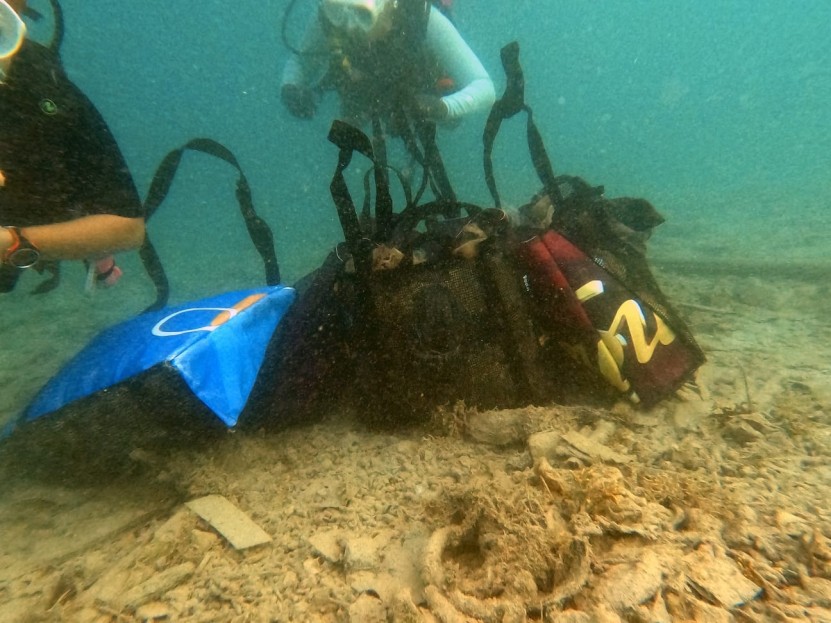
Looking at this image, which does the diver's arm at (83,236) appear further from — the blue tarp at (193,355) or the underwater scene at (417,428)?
the blue tarp at (193,355)

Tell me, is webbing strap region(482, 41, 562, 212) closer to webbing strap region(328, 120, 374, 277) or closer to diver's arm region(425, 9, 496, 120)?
webbing strap region(328, 120, 374, 277)

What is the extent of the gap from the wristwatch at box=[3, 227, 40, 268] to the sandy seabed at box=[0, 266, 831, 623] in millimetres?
938

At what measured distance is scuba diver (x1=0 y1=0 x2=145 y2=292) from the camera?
192 cm

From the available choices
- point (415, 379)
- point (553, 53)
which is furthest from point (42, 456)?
point (553, 53)

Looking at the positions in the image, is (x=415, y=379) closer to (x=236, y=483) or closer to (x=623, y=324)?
(x=236, y=483)

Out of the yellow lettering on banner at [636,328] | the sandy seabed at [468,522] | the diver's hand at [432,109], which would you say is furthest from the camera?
the diver's hand at [432,109]

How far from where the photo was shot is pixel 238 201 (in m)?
2.92

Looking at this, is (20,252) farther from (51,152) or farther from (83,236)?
(51,152)

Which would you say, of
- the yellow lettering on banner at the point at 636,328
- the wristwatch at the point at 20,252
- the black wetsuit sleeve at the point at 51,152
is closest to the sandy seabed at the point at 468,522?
the yellow lettering on banner at the point at 636,328

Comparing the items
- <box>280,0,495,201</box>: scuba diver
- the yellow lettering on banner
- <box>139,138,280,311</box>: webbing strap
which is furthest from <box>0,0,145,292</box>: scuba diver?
<box>280,0,495,201</box>: scuba diver

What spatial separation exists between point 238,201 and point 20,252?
126 cm

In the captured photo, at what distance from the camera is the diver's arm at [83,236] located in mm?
1948

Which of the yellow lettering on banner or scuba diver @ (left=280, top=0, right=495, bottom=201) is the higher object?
scuba diver @ (left=280, top=0, right=495, bottom=201)

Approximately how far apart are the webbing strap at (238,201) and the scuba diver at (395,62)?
6.78 feet
